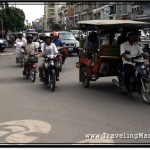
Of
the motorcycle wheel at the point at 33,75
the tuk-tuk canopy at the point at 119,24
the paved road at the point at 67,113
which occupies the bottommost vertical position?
the paved road at the point at 67,113

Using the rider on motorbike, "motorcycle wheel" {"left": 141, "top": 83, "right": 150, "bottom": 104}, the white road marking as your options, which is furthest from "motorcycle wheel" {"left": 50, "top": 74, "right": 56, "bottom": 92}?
the white road marking

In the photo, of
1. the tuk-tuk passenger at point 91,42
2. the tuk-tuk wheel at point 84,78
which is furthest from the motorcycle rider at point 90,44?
the tuk-tuk wheel at point 84,78

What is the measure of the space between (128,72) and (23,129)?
370 cm

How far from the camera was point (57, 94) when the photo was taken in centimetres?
1062

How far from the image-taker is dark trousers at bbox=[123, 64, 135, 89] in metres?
9.73

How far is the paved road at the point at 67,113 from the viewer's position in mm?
6484

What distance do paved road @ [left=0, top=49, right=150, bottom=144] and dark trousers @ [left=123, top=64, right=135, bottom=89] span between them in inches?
14.3

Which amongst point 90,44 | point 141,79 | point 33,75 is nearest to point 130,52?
point 141,79

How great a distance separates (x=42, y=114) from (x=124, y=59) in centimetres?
271

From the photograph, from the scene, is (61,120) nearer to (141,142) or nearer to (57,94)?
(141,142)

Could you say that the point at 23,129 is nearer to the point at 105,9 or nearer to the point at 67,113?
the point at 67,113

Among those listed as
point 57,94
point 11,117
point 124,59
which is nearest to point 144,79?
point 124,59

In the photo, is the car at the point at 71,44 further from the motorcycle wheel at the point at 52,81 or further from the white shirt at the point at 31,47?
the motorcycle wheel at the point at 52,81

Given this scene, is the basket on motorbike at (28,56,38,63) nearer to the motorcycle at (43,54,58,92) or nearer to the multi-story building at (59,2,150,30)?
the multi-story building at (59,2,150,30)
